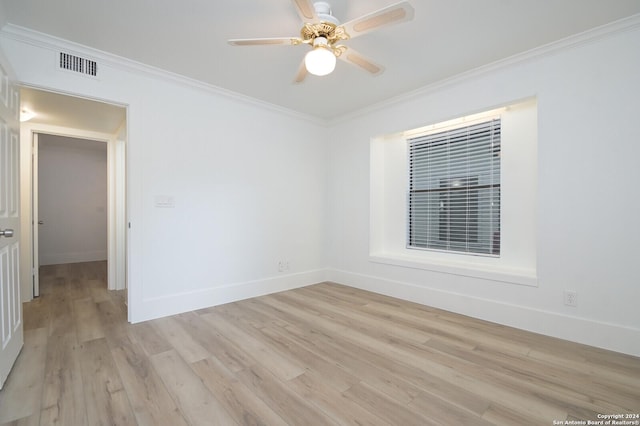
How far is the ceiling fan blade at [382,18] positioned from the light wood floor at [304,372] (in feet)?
7.38

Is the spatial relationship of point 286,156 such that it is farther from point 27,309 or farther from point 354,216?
point 27,309

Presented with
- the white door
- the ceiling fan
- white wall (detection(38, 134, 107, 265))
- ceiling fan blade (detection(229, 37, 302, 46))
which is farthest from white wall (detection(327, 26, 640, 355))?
white wall (detection(38, 134, 107, 265))

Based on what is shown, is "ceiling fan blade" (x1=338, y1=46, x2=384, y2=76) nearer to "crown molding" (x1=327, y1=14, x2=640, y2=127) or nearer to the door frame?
"crown molding" (x1=327, y1=14, x2=640, y2=127)

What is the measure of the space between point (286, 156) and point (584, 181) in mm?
3338

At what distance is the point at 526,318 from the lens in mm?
2727

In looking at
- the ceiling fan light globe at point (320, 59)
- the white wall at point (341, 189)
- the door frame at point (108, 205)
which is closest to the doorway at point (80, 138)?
the door frame at point (108, 205)

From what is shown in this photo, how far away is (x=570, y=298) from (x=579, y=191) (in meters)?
0.93

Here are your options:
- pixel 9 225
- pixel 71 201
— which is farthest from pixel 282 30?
pixel 71 201

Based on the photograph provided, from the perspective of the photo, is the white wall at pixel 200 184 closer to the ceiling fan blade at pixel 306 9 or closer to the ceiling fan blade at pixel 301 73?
the ceiling fan blade at pixel 301 73

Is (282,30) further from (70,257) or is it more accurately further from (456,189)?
(70,257)

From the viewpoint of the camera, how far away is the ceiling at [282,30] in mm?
2086

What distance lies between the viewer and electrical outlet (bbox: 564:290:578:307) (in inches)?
97.9

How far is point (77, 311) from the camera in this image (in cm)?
328

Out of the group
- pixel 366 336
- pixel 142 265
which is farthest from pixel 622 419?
pixel 142 265
